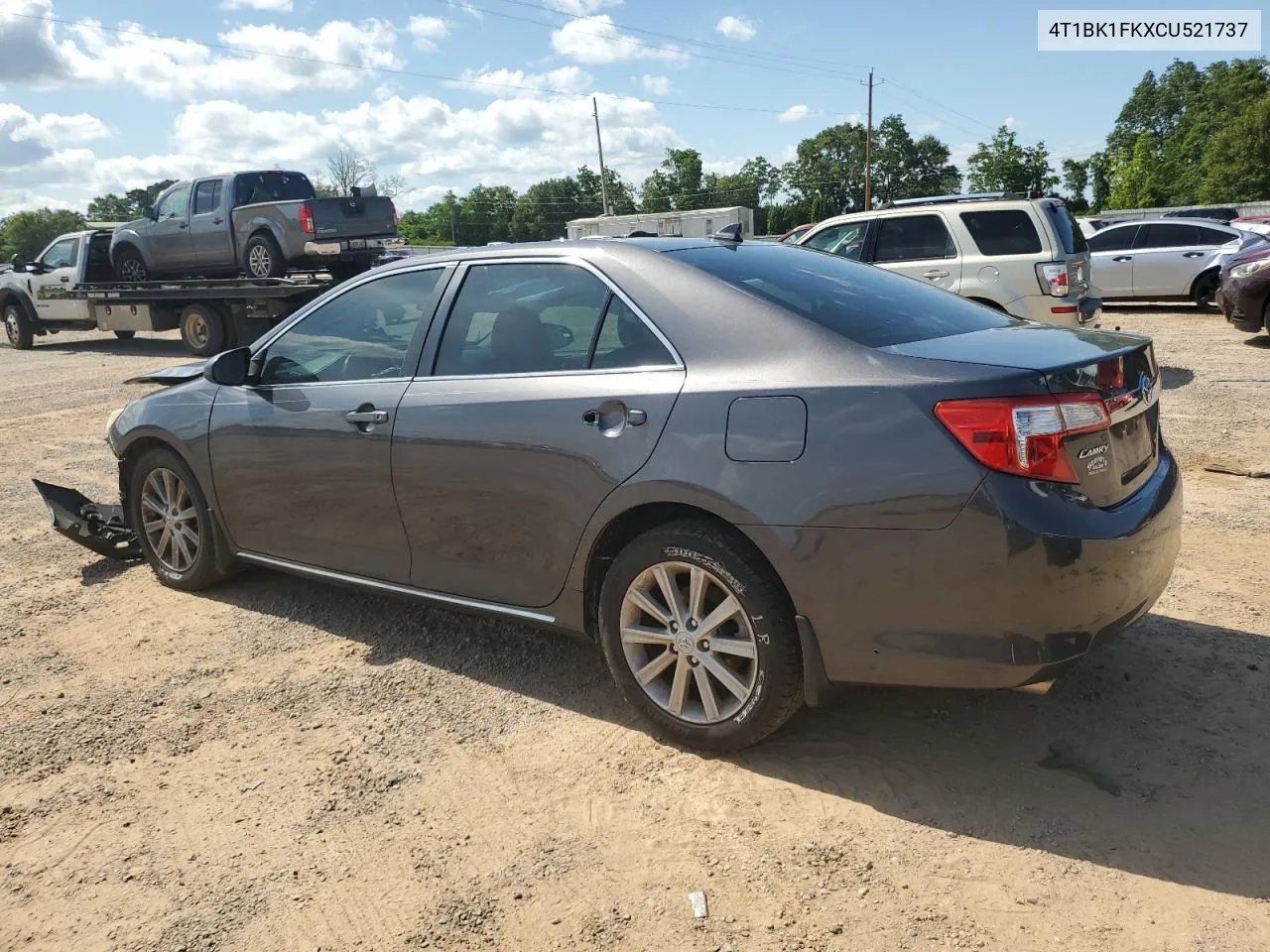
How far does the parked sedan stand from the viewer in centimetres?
1181

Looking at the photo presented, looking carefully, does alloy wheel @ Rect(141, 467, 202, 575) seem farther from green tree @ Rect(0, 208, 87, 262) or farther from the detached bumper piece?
green tree @ Rect(0, 208, 87, 262)

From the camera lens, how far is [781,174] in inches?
4464

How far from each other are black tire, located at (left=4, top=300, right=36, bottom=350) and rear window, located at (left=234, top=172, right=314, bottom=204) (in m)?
8.20

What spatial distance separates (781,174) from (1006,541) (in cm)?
11702

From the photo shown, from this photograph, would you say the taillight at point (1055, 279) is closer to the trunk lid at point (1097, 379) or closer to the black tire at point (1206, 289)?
the trunk lid at point (1097, 379)

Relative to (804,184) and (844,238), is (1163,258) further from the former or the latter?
(804,184)

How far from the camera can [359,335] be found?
14.0 feet

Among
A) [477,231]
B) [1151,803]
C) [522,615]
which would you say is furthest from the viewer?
[477,231]

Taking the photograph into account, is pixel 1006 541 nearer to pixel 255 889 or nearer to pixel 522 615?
pixel 522 615

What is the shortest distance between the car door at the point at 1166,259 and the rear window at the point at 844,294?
47.1 ft

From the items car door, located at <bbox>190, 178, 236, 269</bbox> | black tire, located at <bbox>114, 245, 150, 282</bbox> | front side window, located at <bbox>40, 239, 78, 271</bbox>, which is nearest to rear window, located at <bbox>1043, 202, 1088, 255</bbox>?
car door, located at <bbox>190, 178, 236, 269</bbox>

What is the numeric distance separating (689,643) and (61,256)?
20.9 metres

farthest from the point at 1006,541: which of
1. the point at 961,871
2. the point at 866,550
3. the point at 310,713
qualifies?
the point at 310,713

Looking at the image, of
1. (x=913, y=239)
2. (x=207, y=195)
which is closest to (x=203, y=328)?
(x=207, y=195)
